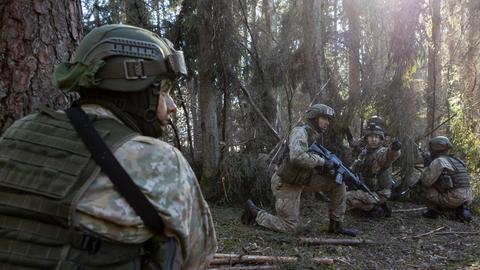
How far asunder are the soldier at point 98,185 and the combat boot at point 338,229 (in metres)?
5.06

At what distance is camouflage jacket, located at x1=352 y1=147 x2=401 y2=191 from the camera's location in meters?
8.06

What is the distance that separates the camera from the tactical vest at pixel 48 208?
5.01 ft

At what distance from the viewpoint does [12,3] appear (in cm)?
243

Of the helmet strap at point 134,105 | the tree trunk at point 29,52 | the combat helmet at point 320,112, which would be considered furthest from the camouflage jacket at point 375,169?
the helmet strap at point 134,105

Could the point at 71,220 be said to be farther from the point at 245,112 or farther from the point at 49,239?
the point at 245,112

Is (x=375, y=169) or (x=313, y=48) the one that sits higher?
(x=313, y=48)

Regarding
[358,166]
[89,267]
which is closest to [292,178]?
[358,166]

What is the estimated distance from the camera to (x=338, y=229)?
655 cm

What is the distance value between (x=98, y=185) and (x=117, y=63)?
1.66 feet

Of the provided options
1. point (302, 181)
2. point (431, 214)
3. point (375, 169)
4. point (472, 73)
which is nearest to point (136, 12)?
point (302, 181)

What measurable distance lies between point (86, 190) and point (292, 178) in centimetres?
516

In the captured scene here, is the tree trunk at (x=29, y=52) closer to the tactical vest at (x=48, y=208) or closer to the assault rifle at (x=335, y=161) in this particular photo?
the tactical vest at (x=48, y=208)

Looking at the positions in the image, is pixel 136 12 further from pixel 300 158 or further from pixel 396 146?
pixel 396 146

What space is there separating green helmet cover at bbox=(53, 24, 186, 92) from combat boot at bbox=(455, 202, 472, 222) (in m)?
7.26
